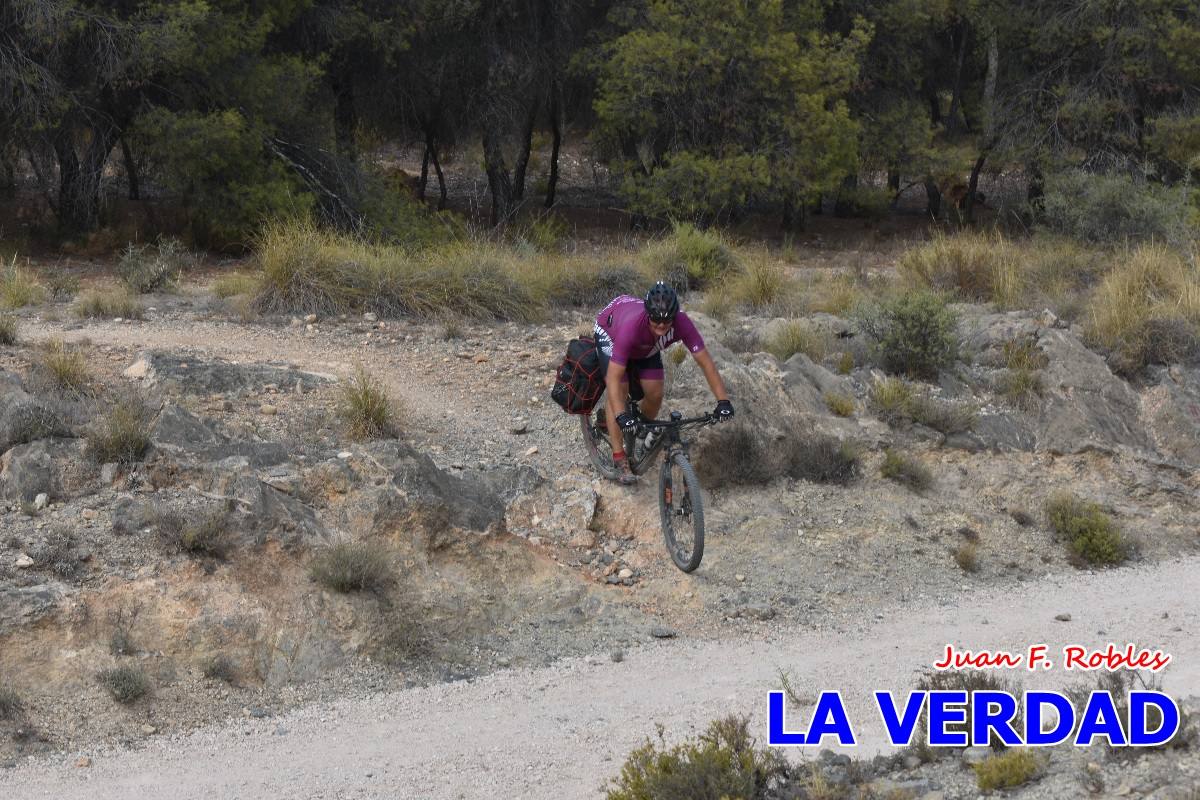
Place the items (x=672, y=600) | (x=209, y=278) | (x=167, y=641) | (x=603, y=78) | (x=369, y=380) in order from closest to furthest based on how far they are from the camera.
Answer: (x=167, y=641), (x=672, y=600), (x=369, y=380), (x=209, y=278), (x=603, y=78)

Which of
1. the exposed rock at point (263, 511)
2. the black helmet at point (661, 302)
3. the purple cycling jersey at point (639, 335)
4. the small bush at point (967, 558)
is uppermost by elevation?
the black helmet at point (661, 302)

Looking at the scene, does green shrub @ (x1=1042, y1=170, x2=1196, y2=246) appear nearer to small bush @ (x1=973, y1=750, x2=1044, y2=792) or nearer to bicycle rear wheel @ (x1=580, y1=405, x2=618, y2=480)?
bicycle rear wheel @ (x1=580, y1=405, x2=618, y2=480)

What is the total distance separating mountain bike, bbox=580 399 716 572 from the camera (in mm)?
7969

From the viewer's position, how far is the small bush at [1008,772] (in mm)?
5352

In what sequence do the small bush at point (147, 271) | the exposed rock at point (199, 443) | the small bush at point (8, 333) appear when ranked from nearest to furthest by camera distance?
the exposed rock at point (199, 443), the small bush at point (8, 333), the small bush at point (147, 271)

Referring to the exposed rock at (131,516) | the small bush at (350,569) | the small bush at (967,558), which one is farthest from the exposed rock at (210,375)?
the small bush at (967,558)

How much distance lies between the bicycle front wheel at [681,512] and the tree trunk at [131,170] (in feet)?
40.9

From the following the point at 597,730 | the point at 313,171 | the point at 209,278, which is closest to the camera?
the point at 597,730

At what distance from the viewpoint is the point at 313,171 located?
1886 cm

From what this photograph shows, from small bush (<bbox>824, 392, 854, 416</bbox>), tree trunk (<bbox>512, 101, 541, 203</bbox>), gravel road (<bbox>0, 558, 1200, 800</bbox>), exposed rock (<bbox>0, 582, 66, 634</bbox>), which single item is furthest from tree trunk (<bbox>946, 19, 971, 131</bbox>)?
exposed rock (<bbox>0, 582, 66, 634</bbox>)

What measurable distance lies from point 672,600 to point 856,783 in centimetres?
265

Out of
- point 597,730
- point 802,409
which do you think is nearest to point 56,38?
point 802,409

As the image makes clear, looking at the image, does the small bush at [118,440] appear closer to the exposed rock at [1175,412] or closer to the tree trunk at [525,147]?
the exposed rock at [1175,412]

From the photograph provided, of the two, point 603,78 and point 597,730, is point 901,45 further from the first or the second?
point 597,730
